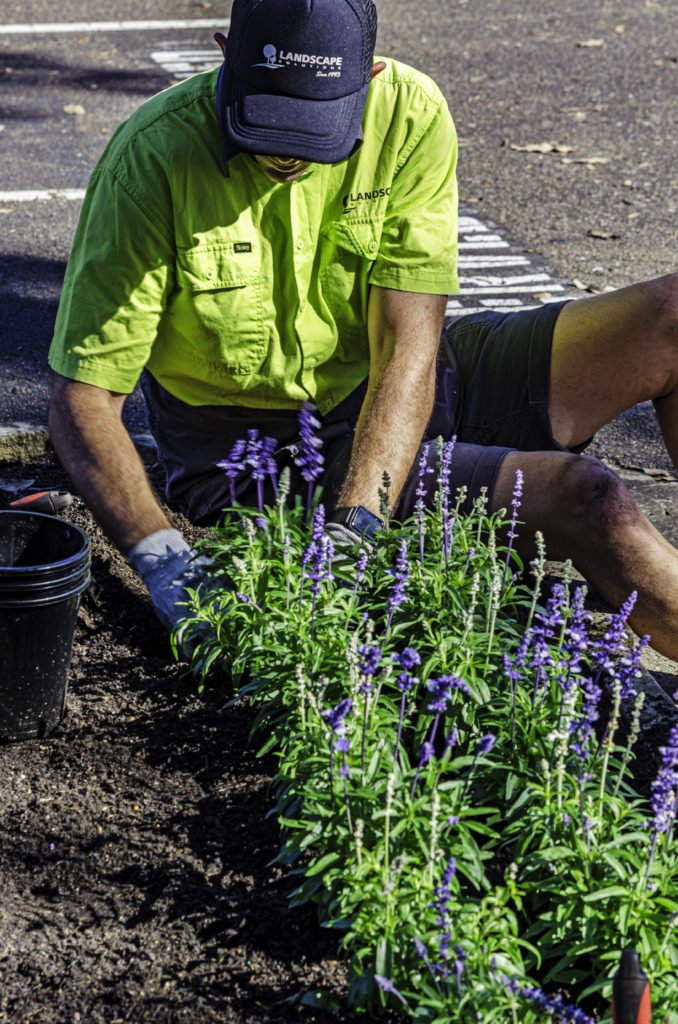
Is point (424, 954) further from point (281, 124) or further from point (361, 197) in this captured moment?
point (361, 197)

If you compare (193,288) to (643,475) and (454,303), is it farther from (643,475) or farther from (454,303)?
(454,303)

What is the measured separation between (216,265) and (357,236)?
395 mm

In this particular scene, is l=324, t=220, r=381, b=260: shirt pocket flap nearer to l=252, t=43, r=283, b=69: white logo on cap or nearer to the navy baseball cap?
the navy baseball cap

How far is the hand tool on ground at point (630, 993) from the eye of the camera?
1726 millimetres

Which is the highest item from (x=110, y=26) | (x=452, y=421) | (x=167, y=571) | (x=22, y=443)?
(x=452, y=421)

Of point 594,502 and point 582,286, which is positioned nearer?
point 594,502

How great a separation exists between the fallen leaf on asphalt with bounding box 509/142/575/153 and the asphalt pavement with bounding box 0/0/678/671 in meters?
0.01

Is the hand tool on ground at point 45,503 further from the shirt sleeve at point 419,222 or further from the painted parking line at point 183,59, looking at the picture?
the painted parking line at point 183,59

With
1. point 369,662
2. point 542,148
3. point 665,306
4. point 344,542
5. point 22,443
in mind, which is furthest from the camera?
point 542,148

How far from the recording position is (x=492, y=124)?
9008 millimetres

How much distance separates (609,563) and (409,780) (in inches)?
37.3

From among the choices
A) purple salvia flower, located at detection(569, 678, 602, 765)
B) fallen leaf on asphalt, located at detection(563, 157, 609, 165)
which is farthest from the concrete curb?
fallen leaf on asphalt, located at detection(563, 157, 609, 165)

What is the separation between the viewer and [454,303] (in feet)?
19.7

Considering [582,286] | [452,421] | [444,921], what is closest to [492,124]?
[582,286]
